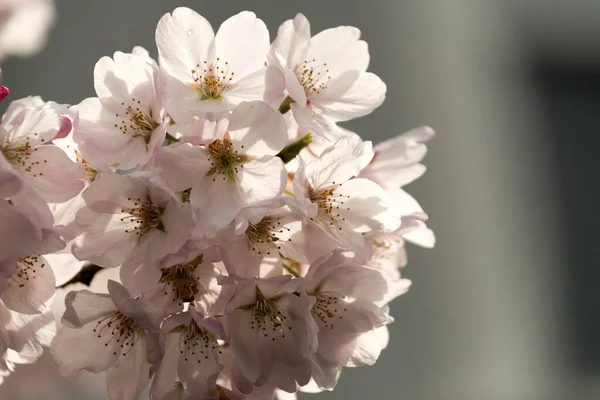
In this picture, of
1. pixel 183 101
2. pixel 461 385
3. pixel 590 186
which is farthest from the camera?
pixel 590 186

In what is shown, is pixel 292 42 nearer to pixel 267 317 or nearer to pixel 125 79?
pixel 125 79

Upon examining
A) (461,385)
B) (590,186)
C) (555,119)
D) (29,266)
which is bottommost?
(461,385)

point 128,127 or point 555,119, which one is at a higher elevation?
point 128,127

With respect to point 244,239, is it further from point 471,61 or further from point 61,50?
point 471,61

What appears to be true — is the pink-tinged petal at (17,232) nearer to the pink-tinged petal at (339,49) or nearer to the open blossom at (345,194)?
the open blossom at (345,194)

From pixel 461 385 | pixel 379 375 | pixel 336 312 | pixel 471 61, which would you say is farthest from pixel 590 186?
pixel 336 312

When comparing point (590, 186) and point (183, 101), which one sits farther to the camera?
point (590, 186)

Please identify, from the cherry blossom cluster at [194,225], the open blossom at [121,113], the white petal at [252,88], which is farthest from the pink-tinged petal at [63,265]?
the white petal at [252,88]
